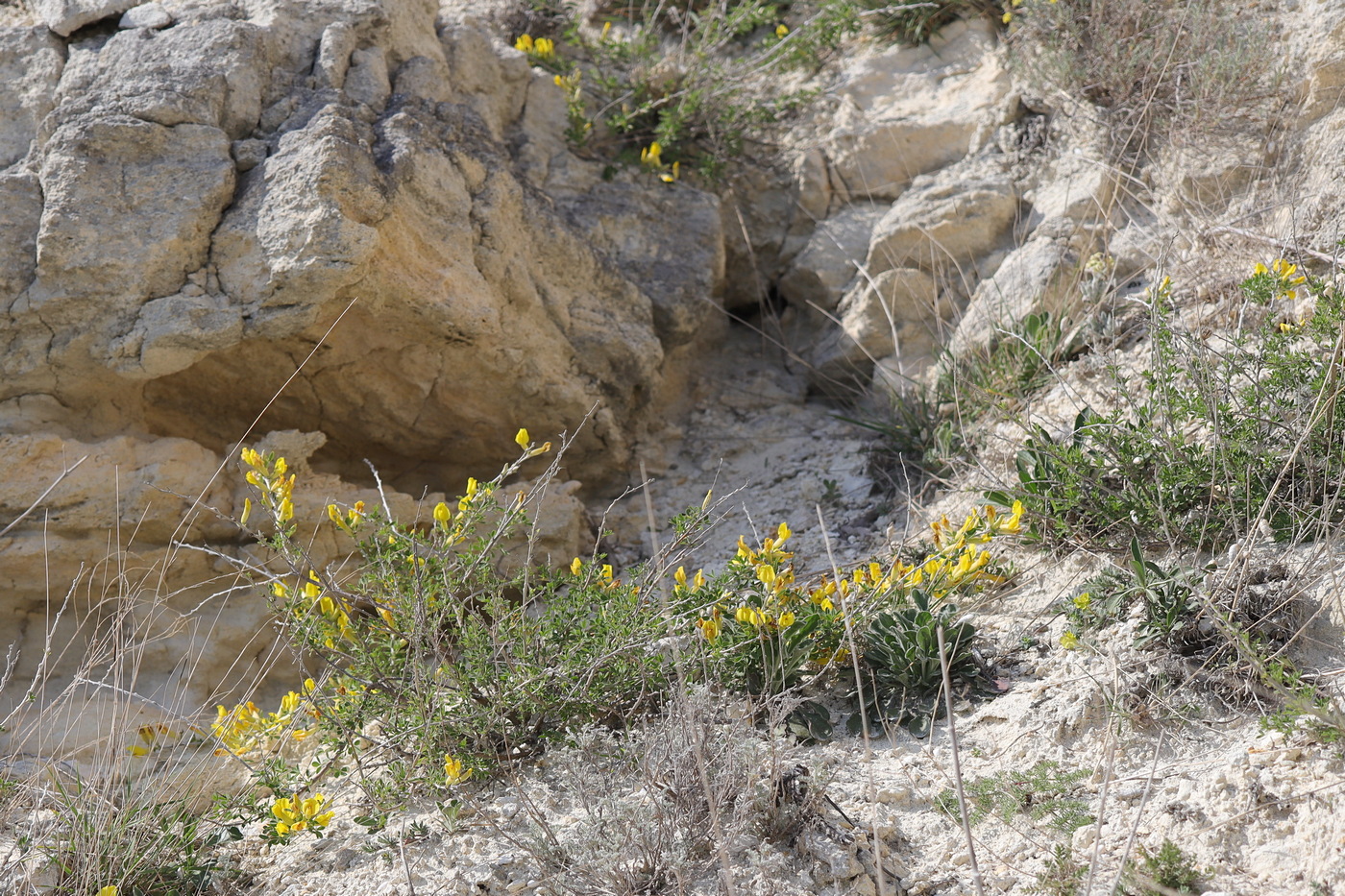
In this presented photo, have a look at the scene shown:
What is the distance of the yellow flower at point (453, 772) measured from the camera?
2.49 meters

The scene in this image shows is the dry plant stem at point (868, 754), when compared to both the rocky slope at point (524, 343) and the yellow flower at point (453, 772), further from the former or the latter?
the yellow flower at point (453, 772)

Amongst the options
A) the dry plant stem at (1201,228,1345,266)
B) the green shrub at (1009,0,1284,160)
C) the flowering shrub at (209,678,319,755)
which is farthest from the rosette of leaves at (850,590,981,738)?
the green shrub at (1009,0,1284,160)

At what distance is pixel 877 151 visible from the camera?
16.0 feet

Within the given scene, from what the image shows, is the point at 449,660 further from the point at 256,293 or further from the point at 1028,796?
the point at 1028,796

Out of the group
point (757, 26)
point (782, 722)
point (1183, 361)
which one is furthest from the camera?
point (757, 26)

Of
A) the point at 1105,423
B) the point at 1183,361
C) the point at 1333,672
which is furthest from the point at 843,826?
the point at 1183,361

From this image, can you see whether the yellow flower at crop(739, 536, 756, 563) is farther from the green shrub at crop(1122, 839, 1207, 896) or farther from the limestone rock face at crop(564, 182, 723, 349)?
the limestone rock face at crop(564, 182, 723, 349)

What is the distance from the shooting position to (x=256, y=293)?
3.28 meters

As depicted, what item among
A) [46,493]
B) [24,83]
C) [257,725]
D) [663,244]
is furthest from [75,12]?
[257,725]

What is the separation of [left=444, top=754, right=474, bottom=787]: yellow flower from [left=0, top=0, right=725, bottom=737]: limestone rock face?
0.94m

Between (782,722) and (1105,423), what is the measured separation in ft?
4.41

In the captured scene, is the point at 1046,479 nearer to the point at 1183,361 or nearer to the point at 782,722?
the point at 1183,361

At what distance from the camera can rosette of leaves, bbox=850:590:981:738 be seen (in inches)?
109

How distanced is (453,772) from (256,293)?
1735 millimetres
